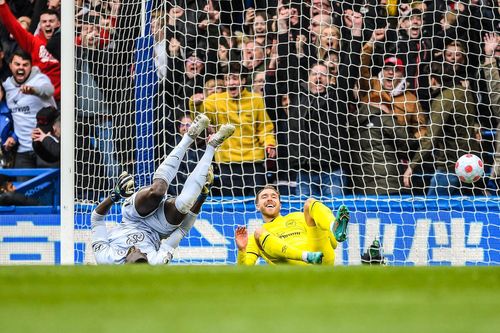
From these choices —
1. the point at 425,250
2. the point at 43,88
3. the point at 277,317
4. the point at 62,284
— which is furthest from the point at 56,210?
the point at 277,317

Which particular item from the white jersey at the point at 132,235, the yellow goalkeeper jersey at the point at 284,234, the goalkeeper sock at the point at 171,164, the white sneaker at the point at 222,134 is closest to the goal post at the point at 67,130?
the white jersey at the point at 132,235

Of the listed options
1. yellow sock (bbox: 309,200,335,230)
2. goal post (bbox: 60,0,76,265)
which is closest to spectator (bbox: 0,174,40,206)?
goal post (bbox: 60,0,76,265)

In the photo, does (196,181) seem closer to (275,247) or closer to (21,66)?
(275,247)

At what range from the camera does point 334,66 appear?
10492 millimetres

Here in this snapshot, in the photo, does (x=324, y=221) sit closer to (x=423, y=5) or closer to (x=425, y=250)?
(x=425, y=250)

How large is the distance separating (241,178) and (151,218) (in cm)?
132

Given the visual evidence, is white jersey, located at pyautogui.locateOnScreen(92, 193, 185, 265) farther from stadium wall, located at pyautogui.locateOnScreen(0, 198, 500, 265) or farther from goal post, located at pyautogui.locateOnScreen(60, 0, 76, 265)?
stadium wall, located at pyautogui.locateOnScreen(0, 198, 500, 265)

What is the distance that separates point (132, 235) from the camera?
31.9ft

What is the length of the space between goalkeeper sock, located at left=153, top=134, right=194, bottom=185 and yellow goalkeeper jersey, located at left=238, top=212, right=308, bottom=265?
45.5 inches

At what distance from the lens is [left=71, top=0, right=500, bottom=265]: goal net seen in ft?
33.9

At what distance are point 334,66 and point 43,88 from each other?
3.35 m

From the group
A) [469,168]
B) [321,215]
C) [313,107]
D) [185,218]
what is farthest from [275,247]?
[469,168]

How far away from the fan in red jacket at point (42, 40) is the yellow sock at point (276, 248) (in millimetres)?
3261

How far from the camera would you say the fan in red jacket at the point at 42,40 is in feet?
37.1
